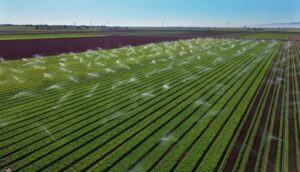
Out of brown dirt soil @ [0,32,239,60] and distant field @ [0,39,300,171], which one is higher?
brown dirt soil @ [0,32,239,60]

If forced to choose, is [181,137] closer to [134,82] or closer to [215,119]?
[215,119]

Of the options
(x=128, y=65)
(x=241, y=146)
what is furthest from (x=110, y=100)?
(x=128, y=65)

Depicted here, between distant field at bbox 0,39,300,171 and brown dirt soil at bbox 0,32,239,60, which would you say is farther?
brown dirt soil at bbox 0,32,239,60

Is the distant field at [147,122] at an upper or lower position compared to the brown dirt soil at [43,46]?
lower

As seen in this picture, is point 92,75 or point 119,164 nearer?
point 119,164

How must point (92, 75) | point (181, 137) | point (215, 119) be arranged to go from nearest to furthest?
point (181, 137) < point (215, 119) < point (92, 75)

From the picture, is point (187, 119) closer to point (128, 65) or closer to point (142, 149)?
point (142, 149)

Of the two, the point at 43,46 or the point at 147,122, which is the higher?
the point at 43,46

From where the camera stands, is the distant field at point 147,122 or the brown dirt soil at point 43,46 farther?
the brown dirt soil at point 43,46

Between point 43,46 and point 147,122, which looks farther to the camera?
point 43,46

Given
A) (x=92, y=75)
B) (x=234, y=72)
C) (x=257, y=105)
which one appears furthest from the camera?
(x=234, y=72)
